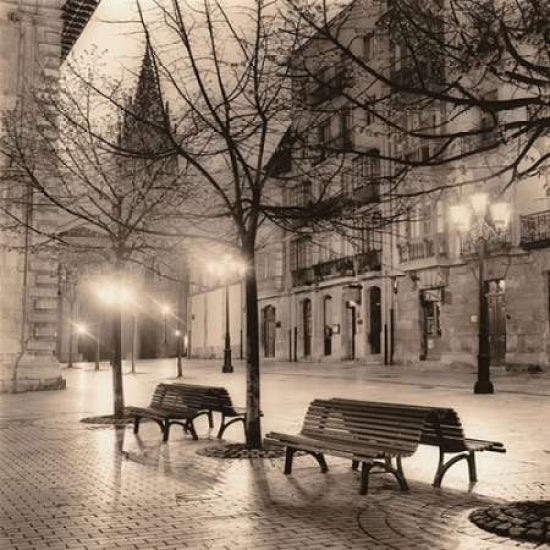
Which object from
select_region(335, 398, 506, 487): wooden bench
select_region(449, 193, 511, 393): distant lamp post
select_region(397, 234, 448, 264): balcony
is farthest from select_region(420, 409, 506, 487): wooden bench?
select_region(397, 234, 448, 264): balcony

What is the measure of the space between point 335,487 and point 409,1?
4623mm

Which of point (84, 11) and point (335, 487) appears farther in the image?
point (84, 11)

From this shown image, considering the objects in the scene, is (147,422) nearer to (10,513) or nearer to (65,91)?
(65,91)

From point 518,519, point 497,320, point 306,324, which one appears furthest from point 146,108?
point 306,324

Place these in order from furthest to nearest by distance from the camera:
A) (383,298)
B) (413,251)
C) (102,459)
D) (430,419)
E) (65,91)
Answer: (383,298) → (413,251) → (65,91) → (102,459) → (430,419)

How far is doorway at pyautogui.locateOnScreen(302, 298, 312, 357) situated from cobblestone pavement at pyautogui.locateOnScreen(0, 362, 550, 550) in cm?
3168

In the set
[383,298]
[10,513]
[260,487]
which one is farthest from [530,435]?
[383,298]

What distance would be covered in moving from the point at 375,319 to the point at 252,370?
93.3 ft

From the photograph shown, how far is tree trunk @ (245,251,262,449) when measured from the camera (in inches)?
398

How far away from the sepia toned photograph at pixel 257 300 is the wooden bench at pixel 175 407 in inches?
2.0

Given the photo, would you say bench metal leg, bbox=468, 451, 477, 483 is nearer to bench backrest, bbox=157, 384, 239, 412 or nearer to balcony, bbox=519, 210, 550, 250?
bench backrest, bbox=157, 384, 239, 412

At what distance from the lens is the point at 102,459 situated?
31.5ft

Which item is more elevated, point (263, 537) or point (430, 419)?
point (430, 419)

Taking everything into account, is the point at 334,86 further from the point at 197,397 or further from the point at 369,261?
the point at 369,261
